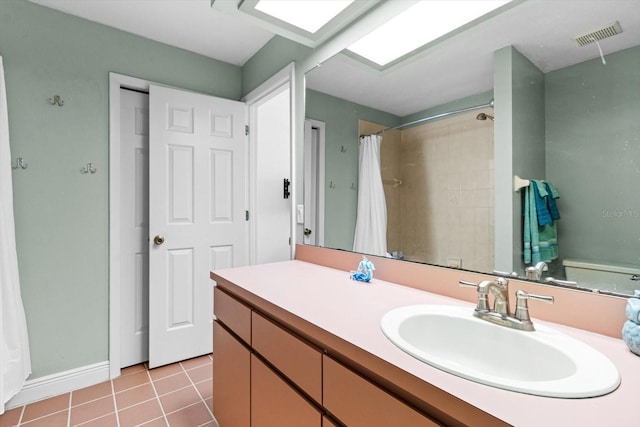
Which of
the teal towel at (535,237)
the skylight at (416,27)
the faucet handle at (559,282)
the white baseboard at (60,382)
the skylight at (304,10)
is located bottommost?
the white baseboard at (60,382)

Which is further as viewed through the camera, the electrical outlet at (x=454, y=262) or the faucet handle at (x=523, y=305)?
the electrical outlet at (x=454, y=262)

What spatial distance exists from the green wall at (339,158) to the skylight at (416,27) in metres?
0.26

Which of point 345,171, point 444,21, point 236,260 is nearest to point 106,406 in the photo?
point 236,260

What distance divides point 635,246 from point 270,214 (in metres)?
2.20

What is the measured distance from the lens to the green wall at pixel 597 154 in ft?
2.49

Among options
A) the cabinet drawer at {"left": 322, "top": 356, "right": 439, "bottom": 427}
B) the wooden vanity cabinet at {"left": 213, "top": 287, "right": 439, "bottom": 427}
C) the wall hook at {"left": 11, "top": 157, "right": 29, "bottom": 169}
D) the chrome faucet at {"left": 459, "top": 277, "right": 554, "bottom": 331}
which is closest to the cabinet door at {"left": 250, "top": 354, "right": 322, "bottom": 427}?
the wooden vanity cabinet at {"left": 213, "top": 287, "right": 439, "bottom": 427}

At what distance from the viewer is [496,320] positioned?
82 cm

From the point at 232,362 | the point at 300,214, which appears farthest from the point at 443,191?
the point at 232,362

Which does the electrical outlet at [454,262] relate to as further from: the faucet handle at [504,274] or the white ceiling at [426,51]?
the white ceiling at [426,51]

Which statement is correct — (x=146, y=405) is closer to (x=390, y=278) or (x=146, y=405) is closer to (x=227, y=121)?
(x=390, y=278)

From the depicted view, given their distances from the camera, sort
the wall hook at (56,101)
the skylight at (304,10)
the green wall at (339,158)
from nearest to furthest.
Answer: the skylight at (304,10) → the green wall at (339,158) → the wall hook at (56,101)

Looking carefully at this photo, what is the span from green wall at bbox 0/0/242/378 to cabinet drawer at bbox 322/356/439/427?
6.38 ft

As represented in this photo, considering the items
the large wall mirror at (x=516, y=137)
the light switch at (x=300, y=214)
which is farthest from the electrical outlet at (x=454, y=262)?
the light switch at (x=300, y=214)

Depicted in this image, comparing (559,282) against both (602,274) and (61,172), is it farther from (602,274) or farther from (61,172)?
(61,172)
